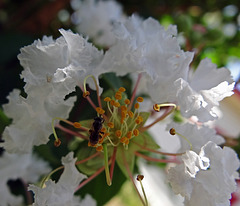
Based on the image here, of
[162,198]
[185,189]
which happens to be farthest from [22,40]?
[162,198]

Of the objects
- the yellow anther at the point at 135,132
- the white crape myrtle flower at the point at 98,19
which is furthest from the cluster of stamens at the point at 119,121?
the white crape myrtle flower at the point at 98,19

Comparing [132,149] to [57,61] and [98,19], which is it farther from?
[98,19]

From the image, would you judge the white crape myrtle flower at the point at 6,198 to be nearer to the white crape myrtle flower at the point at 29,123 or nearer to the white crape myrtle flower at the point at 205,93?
the white crape myrtle flower at the point at 29,123

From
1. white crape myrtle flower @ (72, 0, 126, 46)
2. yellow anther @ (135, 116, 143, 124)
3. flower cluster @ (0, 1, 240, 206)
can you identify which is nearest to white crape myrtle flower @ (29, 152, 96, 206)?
flower cluster @ (0, 1, 240, 206)

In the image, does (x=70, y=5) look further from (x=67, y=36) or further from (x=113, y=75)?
(x=67, y=36)

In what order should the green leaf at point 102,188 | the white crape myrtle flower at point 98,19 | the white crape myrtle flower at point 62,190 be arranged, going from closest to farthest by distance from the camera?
the white crape myrtle flower at point 62,190, the green leaf at point 102,188, the white crape myrtle flower at point 98,19

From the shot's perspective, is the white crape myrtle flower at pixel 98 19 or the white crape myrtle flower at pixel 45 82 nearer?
the white crape myrtle flower at pixel 45 82

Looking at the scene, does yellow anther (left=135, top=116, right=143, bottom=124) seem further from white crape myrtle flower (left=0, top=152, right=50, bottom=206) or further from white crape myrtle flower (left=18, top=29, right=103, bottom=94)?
white crape myrtle flower (left=0, top=152, right=50, bottom=206)
